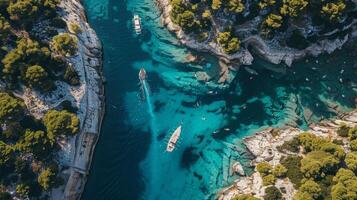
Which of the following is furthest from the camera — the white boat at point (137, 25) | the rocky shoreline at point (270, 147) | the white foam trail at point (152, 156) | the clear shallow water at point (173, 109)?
the white boat at point (137, 25)

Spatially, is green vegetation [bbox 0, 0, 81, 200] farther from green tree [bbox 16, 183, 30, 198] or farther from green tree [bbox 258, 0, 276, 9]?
green tree [bbox 258, 0, 276, 9]

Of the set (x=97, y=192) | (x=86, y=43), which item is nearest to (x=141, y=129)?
(x=97, y=192)

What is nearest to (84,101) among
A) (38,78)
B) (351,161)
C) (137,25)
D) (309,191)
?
(38,78)

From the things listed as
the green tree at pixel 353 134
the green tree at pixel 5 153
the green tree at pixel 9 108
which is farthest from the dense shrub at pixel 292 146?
the green tree at pixel 5 153

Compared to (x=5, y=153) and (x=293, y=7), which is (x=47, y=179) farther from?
(x=293, y=7)

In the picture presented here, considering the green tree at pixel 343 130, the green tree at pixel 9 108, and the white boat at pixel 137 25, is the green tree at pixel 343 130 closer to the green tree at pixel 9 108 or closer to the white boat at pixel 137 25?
the white boat at pixel 137 25

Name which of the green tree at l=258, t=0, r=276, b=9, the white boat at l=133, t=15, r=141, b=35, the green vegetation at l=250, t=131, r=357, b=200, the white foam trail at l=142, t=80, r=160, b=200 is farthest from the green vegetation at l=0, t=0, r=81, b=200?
the green tree at l=258, t=0, r=276, b=9
